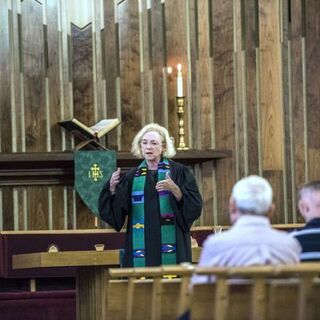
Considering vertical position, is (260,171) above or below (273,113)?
below

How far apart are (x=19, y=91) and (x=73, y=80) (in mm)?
446

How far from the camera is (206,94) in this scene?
7.87 meters

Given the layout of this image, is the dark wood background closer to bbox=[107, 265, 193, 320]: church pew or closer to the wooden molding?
the wooden molding

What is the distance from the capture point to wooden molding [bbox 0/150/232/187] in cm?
709

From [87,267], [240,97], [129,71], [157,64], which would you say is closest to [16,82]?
[129,71]

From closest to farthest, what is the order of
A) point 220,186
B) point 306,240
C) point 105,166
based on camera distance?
point 306,240, point 105,166, point 220,186

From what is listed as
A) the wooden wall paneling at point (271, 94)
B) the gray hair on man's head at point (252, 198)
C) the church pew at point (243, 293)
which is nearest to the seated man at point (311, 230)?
the church pew at point (243, 293)

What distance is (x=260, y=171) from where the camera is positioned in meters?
7.93

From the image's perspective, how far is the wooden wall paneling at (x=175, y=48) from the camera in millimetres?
7793

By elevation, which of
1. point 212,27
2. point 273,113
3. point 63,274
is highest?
point 212,27

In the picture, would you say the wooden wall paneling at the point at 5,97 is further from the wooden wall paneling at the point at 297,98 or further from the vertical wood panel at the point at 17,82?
the wooden wall paneling at the point at 297,98

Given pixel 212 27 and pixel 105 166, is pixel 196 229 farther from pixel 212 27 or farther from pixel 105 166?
pixel 212 27

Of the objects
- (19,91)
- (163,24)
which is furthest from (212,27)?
(19,91)

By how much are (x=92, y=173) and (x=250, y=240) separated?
3.99m
